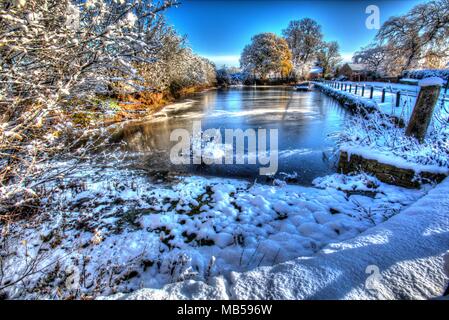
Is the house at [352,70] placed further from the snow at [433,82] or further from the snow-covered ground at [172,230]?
the snow-covered ground at [172,230]

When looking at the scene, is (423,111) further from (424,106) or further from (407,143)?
(407,143)

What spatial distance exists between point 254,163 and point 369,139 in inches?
132

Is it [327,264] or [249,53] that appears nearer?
[327,264]

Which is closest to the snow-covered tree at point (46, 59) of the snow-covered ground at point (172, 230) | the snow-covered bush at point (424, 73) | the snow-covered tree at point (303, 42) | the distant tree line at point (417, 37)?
the snow-covered ground at point (172, 230)

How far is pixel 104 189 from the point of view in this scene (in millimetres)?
5031

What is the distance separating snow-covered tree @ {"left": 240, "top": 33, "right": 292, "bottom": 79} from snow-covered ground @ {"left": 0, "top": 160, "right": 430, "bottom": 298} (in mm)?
50538

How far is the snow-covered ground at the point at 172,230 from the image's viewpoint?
2588mm

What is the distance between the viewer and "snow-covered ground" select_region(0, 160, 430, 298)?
8.49 feet

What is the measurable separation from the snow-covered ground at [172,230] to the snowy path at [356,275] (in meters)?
0.24
